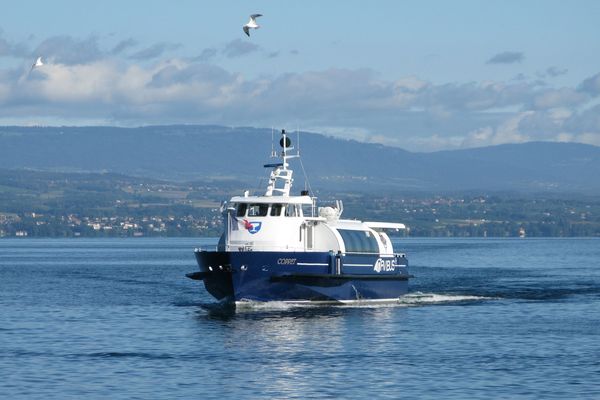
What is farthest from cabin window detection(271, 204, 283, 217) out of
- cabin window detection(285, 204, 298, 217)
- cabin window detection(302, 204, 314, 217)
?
cabin window detection(302, 204, 314, 217)

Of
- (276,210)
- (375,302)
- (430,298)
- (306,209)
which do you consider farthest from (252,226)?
(430,298)

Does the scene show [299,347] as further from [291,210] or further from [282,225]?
[291,210]

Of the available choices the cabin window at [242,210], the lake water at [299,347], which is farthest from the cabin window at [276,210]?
the lake water at [299,347]

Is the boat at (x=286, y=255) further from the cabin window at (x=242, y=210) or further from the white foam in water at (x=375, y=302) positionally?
the white foam in water at (x=375, y=302)

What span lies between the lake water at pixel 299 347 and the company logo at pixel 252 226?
4.09m

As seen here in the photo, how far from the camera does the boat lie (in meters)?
70.6

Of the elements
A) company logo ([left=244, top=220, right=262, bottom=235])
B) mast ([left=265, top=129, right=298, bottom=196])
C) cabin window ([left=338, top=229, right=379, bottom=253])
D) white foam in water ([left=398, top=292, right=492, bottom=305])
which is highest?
mast ([left=265, top=129, right=298, bottom=196])

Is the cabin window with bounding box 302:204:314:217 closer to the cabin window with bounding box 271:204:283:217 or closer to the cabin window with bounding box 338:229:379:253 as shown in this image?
the cabin window with bounding box 271:204:283:217

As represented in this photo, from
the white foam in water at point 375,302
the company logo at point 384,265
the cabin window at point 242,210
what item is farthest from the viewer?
the company logo at point 384,265

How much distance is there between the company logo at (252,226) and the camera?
72.6 meters

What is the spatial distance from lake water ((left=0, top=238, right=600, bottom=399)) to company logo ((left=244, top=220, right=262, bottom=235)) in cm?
409

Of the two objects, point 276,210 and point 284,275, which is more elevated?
point 276,210

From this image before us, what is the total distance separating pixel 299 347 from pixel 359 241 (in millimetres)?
20600

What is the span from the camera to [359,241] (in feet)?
250
